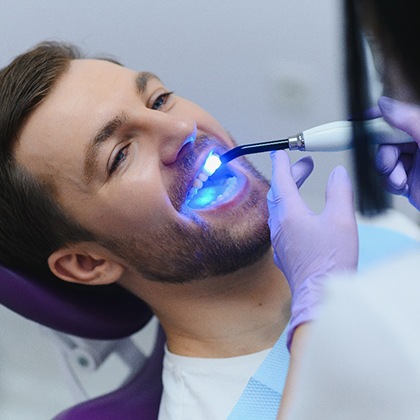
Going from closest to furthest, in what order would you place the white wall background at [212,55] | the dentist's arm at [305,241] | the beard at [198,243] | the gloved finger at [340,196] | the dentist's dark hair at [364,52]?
Answer: the dentist's dark hair at [364,52], the dentist's arm at [305,241], the gloved finger at [340,196], the beard at [198,243], the white wall background at [212,55]

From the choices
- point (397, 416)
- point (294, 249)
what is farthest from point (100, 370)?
point (397, 416)

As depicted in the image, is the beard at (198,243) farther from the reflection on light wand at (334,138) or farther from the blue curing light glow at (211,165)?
the reflection on light wand at (334,138)

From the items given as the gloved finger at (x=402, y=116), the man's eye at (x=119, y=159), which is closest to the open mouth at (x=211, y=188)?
the man's eye at (x=119, y=159)

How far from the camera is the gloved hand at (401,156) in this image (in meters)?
1.10

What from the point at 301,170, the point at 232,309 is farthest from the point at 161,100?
the point at 232,309

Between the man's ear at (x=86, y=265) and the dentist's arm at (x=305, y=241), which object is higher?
the dentist's arm at (x=305, y=241)

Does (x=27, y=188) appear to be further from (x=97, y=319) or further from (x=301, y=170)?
(x=301, y=170)

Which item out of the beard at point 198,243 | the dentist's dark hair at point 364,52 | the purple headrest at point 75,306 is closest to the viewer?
the dentist's dark hair at point 364,52

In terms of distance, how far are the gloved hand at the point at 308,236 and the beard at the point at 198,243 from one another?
17 cm

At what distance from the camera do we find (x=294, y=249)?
115 centimetres

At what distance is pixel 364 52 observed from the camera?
86 centimetres

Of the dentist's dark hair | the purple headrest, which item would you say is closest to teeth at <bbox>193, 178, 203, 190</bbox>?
the purple headrest

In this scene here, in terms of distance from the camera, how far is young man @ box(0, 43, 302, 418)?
1.40m

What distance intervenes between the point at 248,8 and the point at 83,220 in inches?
36.8
